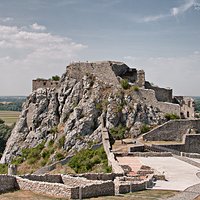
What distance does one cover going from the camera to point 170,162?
27.4 m

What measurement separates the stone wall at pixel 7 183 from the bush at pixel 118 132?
24.5m

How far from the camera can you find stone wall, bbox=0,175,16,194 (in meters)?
15.9

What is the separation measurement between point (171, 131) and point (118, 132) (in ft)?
18.3

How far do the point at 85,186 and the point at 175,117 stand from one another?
28.4m

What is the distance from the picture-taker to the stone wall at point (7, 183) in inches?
626

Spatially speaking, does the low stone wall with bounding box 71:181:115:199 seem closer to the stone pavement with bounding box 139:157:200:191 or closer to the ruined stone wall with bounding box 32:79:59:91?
the stone pavement with bounding box 139:157:200:191

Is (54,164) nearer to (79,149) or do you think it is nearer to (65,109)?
(79,149)

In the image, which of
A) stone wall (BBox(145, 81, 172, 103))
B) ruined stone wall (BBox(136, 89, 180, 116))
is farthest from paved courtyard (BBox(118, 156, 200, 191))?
stone wall (BBox(145, 81, 172, 103))

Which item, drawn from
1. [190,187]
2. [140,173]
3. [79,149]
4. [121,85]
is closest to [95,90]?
[121,85]

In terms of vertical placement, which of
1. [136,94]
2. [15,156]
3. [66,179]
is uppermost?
[136,94]

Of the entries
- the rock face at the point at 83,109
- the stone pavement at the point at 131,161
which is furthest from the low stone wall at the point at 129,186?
the rock face at the point at 83,109

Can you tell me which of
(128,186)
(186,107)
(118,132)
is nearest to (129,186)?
(128,186)

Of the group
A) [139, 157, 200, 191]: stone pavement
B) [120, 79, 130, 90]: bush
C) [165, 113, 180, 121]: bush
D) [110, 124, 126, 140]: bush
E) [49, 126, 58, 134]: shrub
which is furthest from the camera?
[49, 126, 58, 134]: shrub

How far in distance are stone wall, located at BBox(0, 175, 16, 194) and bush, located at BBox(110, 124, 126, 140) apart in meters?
24.5
